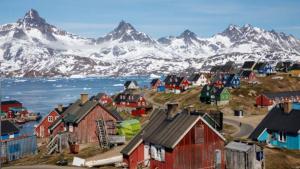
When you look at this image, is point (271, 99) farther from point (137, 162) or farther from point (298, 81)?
point (137, 162)

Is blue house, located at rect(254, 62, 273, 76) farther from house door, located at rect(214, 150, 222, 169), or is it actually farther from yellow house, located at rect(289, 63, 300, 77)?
house door, located at rect(214, 150, 222, 169)

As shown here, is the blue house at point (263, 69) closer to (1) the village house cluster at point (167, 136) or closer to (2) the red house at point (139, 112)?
(2) the red house at point (139, 112)

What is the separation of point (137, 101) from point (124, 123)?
51706 mm

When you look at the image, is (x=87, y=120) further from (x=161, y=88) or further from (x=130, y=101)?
(x=161, y=88)

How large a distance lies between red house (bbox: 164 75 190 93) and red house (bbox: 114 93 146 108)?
2443 centimetres

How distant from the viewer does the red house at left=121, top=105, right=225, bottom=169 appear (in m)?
40.6

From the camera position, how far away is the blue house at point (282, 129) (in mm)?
54031

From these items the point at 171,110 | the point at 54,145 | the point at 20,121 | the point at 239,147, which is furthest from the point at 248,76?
the point at 171,110

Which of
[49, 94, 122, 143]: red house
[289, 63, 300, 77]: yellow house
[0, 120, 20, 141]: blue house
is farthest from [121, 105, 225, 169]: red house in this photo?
[289, 63, 300, 77]: yellow house


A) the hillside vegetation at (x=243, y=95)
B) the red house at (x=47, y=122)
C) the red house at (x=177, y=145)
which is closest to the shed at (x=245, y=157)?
the red house at (x=177, y=145)

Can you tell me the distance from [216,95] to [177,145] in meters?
71.8

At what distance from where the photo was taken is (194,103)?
116 m

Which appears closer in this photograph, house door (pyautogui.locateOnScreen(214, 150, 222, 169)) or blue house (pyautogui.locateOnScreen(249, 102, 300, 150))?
house door (pyautogui.locateOnScreen(214, 150, 222, 169))

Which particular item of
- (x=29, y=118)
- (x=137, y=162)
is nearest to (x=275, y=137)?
(x=137, y=162)
